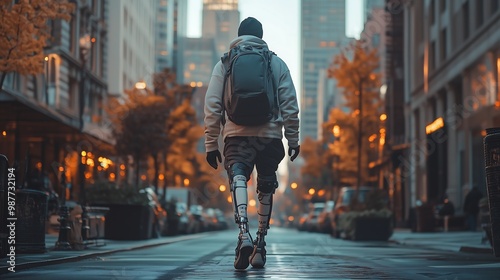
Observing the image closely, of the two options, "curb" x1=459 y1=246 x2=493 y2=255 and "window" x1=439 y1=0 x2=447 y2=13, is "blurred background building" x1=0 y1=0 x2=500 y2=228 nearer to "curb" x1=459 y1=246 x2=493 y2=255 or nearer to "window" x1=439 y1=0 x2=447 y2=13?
"window" x1=439 y1=0 x2=447 y2=13

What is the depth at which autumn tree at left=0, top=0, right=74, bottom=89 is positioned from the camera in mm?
17938

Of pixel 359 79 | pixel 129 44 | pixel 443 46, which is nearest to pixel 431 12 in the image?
pixel 443 46

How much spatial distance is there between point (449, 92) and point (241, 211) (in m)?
37.9

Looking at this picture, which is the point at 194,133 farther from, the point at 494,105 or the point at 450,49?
the point at 494,105

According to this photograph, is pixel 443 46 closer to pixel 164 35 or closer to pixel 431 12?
pixel 431 12

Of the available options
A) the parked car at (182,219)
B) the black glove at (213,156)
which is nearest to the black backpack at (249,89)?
the black glove at (213,156)

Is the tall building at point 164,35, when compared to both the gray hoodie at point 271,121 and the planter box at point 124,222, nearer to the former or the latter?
the planter box at point 124,222

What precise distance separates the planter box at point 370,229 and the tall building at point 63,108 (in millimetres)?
7569

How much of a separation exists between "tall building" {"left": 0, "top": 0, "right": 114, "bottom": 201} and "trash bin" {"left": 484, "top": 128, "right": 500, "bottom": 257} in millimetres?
15057

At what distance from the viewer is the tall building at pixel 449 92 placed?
122 ft

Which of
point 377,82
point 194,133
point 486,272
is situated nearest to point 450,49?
point 377,82

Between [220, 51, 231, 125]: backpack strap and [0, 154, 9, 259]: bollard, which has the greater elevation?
[220, 51, 231, 125]: backpack strap

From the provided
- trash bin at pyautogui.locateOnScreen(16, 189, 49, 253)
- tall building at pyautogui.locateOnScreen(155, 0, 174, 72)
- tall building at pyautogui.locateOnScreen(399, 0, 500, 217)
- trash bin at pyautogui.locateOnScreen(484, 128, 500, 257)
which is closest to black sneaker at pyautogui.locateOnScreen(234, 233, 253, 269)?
trash bin at pyautogui.locateOnScreen(484, 128, 500, 257)

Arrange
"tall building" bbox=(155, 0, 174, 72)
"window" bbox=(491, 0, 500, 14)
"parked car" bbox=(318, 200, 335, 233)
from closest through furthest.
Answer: "window" bbox=(491, 0, 500, 14)
"parked car" bbox=(318, 200, 335, 233)
"tall building" bbox=(155, 0, 174, 72)
